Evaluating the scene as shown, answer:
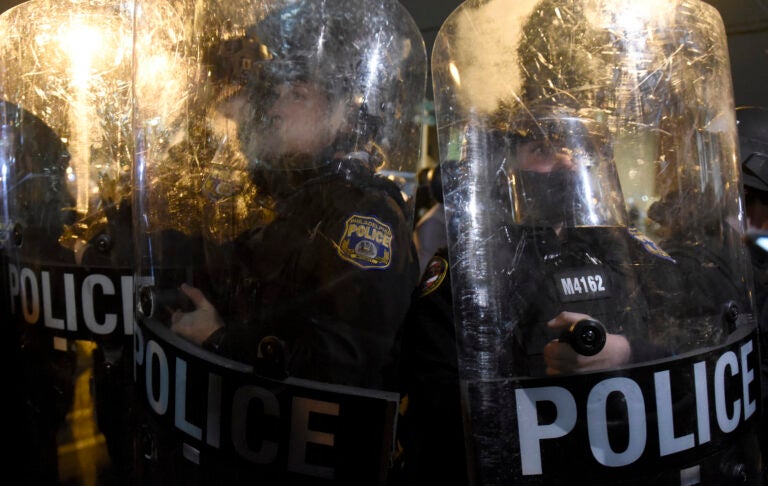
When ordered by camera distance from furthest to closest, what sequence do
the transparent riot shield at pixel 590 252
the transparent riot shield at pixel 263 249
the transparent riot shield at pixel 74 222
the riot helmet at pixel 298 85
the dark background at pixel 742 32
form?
the dark background at pixel 742 32
the transparent riot shield at pixel 74 222
the riot helmet at pixel 298 85
the transparent riot shield at pixel 263 249
the transparent riot shield at pixel 590 252

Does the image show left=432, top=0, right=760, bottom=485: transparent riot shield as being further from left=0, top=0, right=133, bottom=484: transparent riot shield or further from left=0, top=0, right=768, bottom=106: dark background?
left=0, top=0, right=768, bottom=106: dark background

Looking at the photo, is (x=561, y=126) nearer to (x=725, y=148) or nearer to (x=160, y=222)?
(x=725, y=148)

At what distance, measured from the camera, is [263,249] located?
4.20ft

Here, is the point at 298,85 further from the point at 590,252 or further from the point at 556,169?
the point at 590,252

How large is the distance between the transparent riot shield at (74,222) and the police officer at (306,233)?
2.88ft

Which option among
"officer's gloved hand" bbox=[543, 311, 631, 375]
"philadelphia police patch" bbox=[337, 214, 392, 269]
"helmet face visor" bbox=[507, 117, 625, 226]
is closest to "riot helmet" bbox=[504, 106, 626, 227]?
"helmet face visor" bbox=[507, 117, 625, 226]

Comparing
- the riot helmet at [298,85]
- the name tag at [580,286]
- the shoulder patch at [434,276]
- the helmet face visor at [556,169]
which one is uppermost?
the riot helmet at [298,85]

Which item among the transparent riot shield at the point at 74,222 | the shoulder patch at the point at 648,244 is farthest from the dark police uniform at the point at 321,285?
the transparent riot shield at the point at 74,222

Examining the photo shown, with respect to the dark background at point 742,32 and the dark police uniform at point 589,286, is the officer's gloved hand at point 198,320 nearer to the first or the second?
the dark police uniform at point 589,286

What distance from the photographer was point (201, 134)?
1297mm

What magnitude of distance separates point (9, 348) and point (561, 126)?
2.32 m

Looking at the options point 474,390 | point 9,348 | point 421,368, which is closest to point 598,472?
point 474,390

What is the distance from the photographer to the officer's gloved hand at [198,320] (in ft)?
4.14

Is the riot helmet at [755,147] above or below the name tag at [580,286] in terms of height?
above
